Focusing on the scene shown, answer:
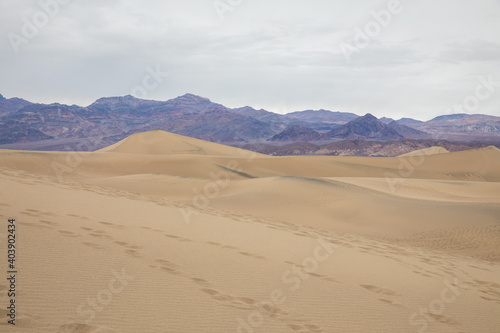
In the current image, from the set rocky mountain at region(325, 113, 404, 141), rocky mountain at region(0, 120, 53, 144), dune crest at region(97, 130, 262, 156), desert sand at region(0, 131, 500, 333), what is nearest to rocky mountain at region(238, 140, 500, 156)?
dune crest at region(97, 130, 262, 156)

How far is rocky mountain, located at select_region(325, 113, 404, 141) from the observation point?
17362cm

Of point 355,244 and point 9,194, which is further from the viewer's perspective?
point 355,244

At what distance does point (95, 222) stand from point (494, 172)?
49.3 meters

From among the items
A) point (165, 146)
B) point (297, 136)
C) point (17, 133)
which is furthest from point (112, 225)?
point (17, 133)

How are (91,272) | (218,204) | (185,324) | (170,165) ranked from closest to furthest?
(185,324)
(91,272)
(218,204)
(170,165)

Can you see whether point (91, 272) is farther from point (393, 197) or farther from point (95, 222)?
point (393, 197)

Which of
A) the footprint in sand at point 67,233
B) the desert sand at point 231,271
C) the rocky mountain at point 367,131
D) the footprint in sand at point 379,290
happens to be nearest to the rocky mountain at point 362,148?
the rocky mountain at point 367,131

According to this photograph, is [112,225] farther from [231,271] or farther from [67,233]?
[231,271]

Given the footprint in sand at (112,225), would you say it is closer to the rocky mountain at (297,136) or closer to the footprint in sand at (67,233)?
the footprint in sand at (67,233)

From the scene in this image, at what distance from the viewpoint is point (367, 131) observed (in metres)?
177

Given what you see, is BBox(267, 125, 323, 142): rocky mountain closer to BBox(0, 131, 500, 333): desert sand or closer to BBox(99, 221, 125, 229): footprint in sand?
BBox(0, 131, 500, 333): desert sand

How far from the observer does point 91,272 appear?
4.77 metres

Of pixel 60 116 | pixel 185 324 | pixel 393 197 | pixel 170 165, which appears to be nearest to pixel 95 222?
pixel 185 324

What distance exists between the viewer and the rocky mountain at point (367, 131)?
174 m
